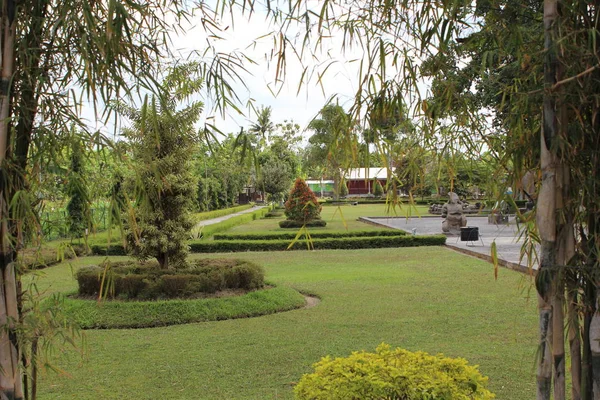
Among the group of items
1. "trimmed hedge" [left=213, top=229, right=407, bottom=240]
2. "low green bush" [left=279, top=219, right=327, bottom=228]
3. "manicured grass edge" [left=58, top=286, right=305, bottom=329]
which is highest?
"low green bush" [left=279, top=219, right=327, bottom=228]

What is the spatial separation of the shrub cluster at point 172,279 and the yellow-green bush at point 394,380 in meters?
5.92

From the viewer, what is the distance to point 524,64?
1.87m

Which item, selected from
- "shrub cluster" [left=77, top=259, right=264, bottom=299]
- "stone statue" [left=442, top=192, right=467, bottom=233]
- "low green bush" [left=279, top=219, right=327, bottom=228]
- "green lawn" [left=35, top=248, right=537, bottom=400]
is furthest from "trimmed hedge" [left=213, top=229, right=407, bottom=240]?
"shrub cluster" [left=77, top=259, right=264, bottom=299]

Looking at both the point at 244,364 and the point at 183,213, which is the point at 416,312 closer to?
the point at 244,364

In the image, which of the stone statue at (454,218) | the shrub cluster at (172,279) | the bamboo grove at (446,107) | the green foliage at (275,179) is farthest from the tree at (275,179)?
the bamboo grove at (446,107)

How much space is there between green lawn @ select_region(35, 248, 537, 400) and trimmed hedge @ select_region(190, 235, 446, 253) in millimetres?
6476

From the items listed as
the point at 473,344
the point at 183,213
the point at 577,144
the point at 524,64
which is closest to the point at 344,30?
the point at 524,64

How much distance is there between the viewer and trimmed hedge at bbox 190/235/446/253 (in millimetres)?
17422

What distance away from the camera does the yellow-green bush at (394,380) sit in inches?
100

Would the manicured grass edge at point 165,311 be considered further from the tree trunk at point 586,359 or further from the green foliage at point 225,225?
the green foliage at point 225,225

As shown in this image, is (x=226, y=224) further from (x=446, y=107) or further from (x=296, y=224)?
(x=446, y=107)

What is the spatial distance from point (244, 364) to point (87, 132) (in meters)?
4.45

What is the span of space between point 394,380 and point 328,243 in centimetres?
1508

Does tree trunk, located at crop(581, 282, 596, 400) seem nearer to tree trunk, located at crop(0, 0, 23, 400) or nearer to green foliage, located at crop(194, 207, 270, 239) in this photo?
tree trunk, located at crop(0, 0, 23, 400)
